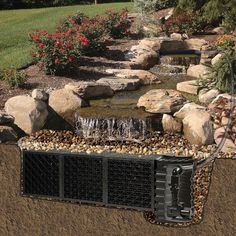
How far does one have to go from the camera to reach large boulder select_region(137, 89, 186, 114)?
8812 millimetres

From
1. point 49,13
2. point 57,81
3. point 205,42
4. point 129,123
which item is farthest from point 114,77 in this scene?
point 49,13

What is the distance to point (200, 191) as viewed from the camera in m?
6.34

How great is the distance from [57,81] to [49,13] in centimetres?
971

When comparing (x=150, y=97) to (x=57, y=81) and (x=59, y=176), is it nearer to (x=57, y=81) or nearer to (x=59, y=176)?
(x=57, y=81)

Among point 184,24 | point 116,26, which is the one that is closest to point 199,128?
point 116,26

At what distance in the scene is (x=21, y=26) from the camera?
55.6 ft

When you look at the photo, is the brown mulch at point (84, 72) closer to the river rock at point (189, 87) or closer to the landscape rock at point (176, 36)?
the landscape rock at point (176, 36)

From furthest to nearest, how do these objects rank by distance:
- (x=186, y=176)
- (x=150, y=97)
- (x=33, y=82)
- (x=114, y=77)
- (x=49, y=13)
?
(x=49, y=13), (x=114, y=77), (x=33, y=82), (x=150, y=97), (x=186, y=176)

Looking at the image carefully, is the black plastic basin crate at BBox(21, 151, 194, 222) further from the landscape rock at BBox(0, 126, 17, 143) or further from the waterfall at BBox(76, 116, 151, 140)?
the waterfall at BBox(76, 116, 151, 140)

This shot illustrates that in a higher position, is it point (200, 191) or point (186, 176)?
point (186, 176)

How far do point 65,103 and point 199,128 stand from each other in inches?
90.5

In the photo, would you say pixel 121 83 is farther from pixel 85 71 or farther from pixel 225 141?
pixel 225 141

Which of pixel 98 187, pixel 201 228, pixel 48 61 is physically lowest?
pixel 201 228

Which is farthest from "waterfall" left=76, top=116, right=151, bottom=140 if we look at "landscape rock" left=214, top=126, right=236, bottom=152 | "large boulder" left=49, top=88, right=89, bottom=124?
"landscape rock" left=214, top=126, right=236, bottom=152
